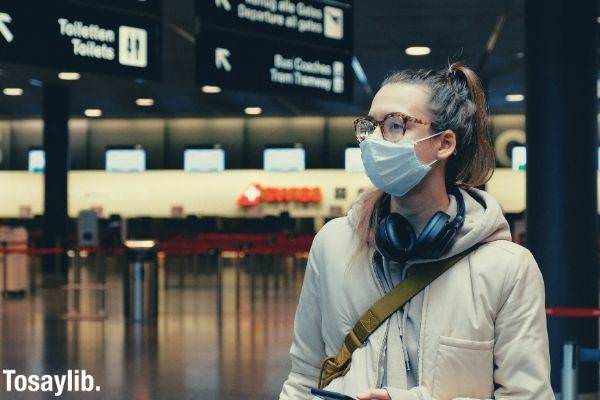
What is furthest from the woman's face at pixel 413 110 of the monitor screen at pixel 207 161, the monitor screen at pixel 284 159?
the monitor screen at pixel 207 161

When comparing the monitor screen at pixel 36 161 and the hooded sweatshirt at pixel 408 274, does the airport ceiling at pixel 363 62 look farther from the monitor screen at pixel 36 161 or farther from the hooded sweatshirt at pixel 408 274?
the hooded sweatshirt at pixel 408 274

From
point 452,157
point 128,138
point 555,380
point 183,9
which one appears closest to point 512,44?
point 183,9

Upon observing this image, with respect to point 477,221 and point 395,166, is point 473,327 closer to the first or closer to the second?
point 477,221

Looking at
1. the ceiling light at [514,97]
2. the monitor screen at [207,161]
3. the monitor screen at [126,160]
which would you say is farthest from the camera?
the monitor screen at [126,160]

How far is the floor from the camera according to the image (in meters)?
7.91

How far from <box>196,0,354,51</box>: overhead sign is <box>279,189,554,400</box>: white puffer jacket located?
537cm

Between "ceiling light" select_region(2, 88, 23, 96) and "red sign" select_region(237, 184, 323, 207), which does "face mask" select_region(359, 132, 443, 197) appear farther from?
"red sign" select_region(237, 184, 323, 207)

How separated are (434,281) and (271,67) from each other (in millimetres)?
6087

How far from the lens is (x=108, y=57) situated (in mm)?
7105

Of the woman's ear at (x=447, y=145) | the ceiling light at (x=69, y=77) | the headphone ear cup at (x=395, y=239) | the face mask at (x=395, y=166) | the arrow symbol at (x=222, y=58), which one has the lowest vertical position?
the headphone ear cup at (x=395, y=239)

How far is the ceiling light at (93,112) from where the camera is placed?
26.5 meters

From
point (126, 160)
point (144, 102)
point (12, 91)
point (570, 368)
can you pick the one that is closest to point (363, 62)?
point (144, 102)

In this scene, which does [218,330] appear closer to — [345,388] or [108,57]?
[108,57]

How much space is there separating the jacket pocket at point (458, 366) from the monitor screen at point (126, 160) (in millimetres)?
28035
